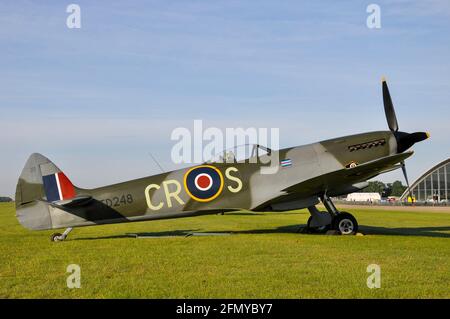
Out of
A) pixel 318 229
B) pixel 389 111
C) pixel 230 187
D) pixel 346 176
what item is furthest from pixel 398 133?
pixel 230 187

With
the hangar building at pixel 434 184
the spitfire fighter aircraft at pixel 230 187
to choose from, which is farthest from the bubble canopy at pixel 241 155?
the hangar building at pixel 434 184

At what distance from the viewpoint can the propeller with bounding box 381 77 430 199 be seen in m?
13.7

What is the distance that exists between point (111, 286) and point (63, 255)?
361cm

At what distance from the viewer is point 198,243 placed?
1102cm

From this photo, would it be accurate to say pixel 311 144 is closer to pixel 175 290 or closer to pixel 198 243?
pixel 198 243

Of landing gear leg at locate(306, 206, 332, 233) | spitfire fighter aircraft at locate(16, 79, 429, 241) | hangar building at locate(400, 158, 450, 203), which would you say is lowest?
hangar building at locate(400, 158, 450, 203)

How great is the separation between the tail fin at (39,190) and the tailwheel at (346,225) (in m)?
7.05

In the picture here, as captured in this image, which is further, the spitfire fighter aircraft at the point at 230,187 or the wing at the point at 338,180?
the spitfire fighter aircraft at the point at 230,187

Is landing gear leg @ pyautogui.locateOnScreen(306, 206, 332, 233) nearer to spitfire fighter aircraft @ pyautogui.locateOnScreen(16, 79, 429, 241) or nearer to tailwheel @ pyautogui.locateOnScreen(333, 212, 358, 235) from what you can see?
spitfire fighter aircraft @ pyautogui.locateOnScreen(16, 79, 429, 241)

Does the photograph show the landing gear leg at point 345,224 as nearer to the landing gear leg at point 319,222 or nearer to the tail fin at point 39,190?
the landing gear leg at point 319,222

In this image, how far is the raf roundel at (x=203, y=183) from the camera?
516 inches

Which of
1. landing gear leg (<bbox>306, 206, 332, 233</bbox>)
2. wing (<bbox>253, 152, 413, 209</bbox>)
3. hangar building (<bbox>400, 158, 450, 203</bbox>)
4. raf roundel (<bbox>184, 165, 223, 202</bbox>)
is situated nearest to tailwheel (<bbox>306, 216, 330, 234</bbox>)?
landing gear leg (<bbox>306, 206, 332, 233</bbox>)

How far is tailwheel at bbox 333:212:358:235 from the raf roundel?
329 cm
